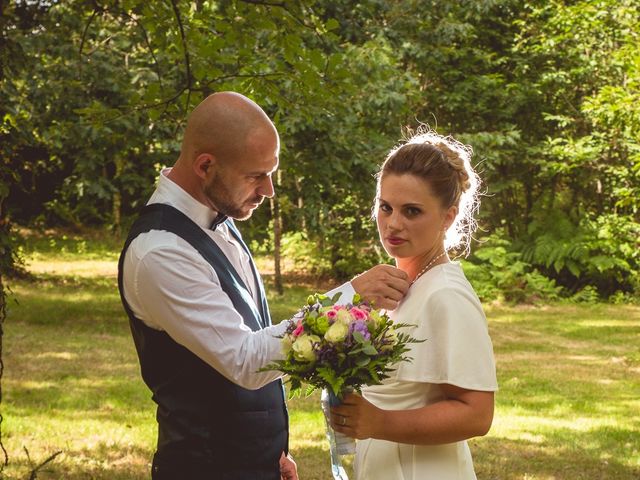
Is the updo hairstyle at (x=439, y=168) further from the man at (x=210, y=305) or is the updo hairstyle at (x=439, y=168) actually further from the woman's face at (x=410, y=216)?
the man at (x=210, y=305)

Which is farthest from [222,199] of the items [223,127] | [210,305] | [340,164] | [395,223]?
[340,164]

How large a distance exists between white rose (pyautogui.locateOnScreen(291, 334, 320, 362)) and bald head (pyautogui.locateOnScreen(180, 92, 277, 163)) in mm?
836

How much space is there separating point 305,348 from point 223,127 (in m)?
0.95

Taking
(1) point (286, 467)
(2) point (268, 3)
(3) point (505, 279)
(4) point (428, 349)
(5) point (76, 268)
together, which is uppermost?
(2) point (268, 3)

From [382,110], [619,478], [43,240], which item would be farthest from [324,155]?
[43,240]

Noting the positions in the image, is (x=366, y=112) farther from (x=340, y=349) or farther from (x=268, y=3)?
(x=340, y=349)

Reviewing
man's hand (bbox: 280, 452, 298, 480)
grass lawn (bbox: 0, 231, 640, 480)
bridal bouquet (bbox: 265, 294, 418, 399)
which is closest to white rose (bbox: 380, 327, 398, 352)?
bridal bouquet (bbox: 265, 294, 418, 399)

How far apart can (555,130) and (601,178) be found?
5.59 ft

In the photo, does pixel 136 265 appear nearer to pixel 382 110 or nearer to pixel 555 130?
pixel 382 110

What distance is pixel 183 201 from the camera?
294 cm

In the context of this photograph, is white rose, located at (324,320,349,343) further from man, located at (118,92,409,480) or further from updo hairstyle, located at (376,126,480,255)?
updo hairstyle, located at (376,126,480,255)

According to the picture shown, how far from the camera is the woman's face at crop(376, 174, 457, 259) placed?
2773mm

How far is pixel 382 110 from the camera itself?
41.2ft

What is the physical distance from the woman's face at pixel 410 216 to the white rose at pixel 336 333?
55 centimetres
